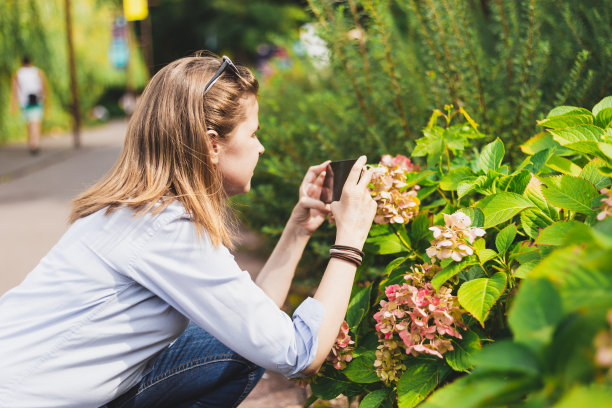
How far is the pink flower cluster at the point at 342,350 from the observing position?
1507 mm

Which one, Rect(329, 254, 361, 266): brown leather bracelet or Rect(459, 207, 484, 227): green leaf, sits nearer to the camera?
Rect(459, 207, 484, 227): green leaf

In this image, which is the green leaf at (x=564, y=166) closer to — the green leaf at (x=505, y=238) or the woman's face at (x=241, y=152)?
the green leaf at (x=505, y=238)

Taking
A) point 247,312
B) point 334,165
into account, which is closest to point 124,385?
point 247,312

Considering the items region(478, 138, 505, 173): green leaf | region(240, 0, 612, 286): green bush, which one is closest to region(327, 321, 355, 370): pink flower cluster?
region(478, 138, 505, 173): green leaf

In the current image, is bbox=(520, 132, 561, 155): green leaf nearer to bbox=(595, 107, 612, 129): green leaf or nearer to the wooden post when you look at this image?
bbox=(595, 107, 612, 129): green leaf

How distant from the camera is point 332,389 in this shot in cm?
155

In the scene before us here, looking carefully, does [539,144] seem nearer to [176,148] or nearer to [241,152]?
[241,152]

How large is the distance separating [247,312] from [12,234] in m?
5.27

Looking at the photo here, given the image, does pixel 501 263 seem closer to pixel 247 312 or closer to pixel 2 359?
pixel 247 312

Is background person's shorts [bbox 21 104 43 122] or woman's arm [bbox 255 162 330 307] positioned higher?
woman's arm [bbox 255 162 330 307]

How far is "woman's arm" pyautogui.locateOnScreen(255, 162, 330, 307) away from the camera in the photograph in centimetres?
188

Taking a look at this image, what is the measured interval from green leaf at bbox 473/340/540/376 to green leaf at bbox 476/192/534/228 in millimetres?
612

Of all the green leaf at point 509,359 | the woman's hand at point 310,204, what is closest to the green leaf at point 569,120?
the woman's hand at point 310,204

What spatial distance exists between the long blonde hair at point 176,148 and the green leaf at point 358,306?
394 millimetres
